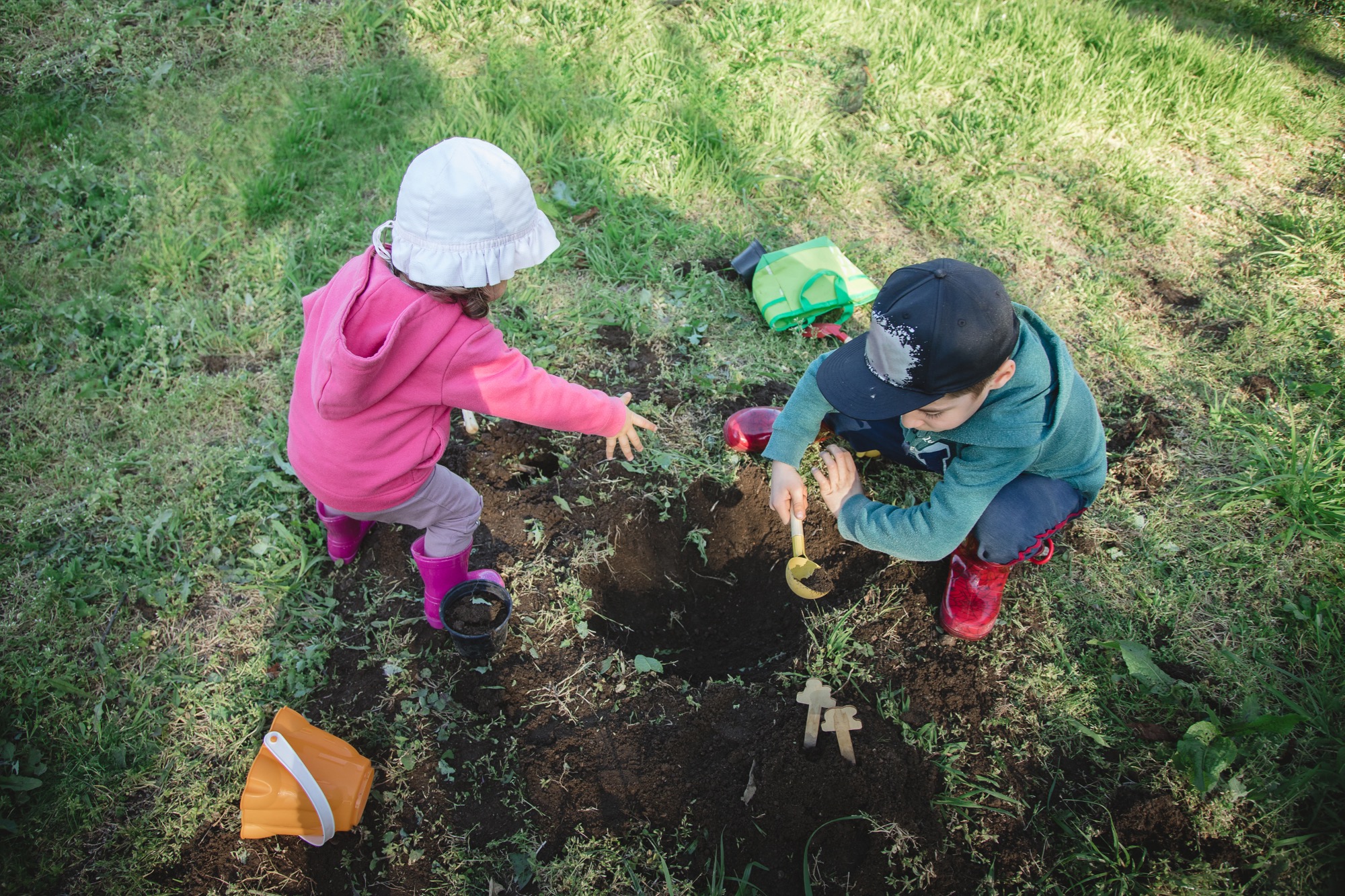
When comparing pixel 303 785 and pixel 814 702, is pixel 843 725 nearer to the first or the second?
pixel 814 702

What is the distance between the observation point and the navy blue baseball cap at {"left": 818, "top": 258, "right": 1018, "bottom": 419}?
161 centimetres

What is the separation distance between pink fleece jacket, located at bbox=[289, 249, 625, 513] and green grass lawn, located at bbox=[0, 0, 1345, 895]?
56cm

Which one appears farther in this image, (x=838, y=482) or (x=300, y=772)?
(x=838, y=482)

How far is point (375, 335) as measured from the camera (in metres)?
1.82

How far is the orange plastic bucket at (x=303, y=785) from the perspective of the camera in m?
1.79

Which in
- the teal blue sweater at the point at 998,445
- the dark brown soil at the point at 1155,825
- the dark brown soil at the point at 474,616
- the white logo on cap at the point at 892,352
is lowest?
the dark brown soil at the point at 474,616

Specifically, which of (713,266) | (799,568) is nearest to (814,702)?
(799,568)

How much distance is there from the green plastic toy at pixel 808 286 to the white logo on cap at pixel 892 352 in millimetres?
1312

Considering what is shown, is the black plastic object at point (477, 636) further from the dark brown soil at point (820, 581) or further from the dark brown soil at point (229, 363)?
the dark brown soil at point (229, 363)

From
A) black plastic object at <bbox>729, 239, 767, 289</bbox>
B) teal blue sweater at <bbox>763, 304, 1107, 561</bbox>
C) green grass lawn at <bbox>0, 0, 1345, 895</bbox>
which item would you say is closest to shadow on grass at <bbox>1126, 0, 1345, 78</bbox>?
green grass lawn at <bbox>0, 0, 1345, 895</bbox>

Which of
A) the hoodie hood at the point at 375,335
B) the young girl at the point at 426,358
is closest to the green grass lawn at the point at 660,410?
the young girl at the point at 426,358

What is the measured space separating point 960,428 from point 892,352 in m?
0.40

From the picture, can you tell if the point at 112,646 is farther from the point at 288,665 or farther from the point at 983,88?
the point at 983,88

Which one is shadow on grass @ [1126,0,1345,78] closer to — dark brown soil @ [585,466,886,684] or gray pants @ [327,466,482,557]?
dark brown soil @ [585,466,886,684]
